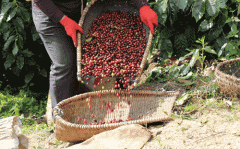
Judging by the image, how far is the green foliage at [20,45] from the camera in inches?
130

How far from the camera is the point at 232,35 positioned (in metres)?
2.87

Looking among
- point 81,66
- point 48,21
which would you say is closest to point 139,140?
point 81,66

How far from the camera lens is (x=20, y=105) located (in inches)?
132

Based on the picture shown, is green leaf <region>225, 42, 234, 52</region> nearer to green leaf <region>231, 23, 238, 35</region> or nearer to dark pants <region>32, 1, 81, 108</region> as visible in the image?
green leaf <region>231, 23, 238, 35</region>

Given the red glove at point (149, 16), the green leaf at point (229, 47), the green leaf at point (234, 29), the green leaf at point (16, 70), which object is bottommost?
the green leaf at point (16, 70)

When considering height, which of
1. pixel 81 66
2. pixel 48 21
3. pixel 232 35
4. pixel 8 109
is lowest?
pixel 8 109

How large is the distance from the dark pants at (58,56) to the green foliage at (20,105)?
2.84ft

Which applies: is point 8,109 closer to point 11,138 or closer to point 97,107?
point 97,107

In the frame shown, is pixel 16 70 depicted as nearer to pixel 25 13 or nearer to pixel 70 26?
pixel 25 13

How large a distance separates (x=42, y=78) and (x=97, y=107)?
5.00ft

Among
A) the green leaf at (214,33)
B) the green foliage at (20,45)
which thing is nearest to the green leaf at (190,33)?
the green leaf at (214,33)

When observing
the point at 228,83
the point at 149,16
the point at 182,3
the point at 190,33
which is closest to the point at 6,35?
the point at 149,16

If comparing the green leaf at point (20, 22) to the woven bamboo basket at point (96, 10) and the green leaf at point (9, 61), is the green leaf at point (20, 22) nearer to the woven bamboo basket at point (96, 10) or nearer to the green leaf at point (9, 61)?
the green leaf at point (9, 61)

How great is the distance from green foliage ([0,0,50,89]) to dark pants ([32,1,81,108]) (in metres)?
0.80
